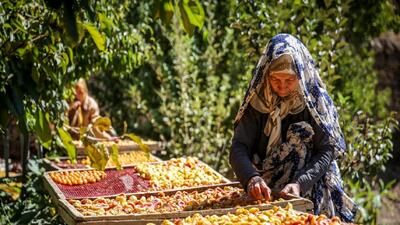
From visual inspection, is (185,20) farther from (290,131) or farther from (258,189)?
(290,131)

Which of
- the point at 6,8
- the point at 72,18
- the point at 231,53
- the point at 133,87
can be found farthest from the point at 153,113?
the point at 72,18

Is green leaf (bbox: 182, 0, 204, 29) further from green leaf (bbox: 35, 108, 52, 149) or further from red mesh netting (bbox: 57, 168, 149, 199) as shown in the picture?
red mesh netting (bbox: 57, 168, 149, 199)

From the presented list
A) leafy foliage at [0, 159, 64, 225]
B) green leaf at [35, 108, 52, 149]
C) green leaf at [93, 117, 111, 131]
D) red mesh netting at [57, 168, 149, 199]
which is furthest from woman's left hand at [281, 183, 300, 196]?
leafy foliage at [0, 159, 64, 225]

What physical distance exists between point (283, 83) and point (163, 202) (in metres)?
0.95

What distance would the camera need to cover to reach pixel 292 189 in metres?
3.53

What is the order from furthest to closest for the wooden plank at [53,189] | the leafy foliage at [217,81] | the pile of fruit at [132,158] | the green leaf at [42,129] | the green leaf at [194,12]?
the pile of fruit at [132,158] → the leafy foliage at [217,81] → the wooden plank at [53,189] → the green leaf at [42,129] → the green leaf at [194,12]

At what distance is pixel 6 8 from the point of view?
13.0ft

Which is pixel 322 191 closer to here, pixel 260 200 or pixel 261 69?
pixel 260 200

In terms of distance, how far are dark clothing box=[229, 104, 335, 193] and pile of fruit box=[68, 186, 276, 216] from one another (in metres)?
0.15

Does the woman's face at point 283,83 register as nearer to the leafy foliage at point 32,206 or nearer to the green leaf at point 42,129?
the green leaf at point 42,129

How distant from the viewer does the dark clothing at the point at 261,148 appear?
12.0 ft

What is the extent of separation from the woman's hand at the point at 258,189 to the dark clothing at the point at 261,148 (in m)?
0.09

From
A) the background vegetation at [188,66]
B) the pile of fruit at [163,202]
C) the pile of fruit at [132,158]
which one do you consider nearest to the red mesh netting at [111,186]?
the background vegetation at [188,66]

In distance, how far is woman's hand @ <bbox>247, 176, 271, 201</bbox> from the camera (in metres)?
3.48
